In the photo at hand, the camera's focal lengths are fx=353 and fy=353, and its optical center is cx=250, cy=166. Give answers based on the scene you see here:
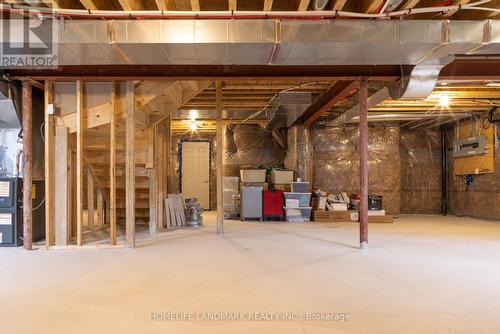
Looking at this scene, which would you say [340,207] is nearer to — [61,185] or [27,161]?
[61,185]

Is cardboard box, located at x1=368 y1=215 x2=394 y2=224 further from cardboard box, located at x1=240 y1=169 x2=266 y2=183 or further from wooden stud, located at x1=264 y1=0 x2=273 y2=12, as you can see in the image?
wooden stud, located at x1=264 y1=0 x2=273 y2=12

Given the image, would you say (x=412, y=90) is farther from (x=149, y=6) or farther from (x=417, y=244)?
Result: (x=149, y=6)

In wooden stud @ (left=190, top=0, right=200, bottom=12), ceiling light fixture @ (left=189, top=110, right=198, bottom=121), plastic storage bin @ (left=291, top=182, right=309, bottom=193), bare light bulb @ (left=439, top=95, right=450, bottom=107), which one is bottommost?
plastic storage bin @ (left=291, top=182, right=309, bottom=193)

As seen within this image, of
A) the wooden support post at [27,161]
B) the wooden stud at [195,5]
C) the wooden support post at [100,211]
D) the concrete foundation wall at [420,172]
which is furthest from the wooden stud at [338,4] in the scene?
the concrete foundation wall at [420,172]

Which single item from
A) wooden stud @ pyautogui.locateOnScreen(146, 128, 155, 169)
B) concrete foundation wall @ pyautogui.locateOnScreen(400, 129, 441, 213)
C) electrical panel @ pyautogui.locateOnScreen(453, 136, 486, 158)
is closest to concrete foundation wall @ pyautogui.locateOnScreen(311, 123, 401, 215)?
concrete foundation wall @ pyautogui.locateOnScreen(400, 129, 441, 213)

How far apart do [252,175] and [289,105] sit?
1938 millimetres

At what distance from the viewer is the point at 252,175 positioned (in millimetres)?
7270

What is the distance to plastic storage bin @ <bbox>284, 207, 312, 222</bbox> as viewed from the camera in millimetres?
6992

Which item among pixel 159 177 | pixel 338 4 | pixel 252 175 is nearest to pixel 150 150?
pixel 159 177

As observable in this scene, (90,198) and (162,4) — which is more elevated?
(162,4)

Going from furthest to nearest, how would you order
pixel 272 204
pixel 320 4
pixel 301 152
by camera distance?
pixel 301 152 → pixel 272 204 → pixel 320 4

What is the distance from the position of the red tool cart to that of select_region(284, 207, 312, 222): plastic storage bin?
0.49ft

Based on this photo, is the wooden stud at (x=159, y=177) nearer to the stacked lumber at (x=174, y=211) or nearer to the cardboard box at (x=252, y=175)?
the stacked lumber at (x=174, y=211)

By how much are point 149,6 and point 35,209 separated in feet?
9.46
